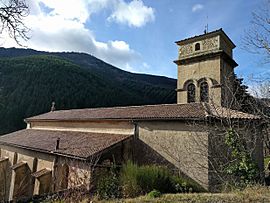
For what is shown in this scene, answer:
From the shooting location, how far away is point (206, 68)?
63.1ft

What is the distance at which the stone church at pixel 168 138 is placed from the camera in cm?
1332

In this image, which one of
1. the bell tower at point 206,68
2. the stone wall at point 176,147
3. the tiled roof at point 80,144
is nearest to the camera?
the stone wall at point 176,147

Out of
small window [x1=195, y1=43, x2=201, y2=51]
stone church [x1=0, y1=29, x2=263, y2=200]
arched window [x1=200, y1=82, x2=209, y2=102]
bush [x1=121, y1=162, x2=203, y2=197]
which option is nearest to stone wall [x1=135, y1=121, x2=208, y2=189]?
stone church [x1=0, y1=29, x2=263, y2=200]

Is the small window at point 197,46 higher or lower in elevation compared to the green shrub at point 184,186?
higher

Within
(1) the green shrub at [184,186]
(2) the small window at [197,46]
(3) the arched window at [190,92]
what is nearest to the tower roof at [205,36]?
(2) the small window at [197,46]

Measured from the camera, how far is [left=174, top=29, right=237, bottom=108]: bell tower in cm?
1834

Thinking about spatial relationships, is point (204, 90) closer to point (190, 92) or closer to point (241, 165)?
point (190, 92)

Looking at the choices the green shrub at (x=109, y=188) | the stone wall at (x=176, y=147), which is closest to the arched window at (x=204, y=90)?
the stone wall at (x=176, y=147)

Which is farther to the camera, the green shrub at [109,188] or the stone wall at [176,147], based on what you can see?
the stone wall at [176,147]

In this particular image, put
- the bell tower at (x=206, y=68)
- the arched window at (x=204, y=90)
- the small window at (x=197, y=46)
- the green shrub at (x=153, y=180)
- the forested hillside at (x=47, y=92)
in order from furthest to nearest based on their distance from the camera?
the forested hillside at (x=47, y=92)
the small window at (x=197, y=46)
the arched window at (x=204, y=90)
the bell tower at (x=206, y=68)
the green shrub at (x=153, y=180)

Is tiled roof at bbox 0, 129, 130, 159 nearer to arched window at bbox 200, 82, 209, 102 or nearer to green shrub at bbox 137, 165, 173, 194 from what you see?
green shrub at bbox 137, 165, 173, 194

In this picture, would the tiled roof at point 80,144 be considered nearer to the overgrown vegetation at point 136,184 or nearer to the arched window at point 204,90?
the overgrown vegetation at point 136,184

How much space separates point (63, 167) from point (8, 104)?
39.4m

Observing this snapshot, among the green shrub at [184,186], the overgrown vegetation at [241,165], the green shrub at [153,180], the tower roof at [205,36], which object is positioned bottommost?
the green shrub at [184,186]
